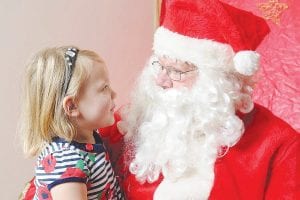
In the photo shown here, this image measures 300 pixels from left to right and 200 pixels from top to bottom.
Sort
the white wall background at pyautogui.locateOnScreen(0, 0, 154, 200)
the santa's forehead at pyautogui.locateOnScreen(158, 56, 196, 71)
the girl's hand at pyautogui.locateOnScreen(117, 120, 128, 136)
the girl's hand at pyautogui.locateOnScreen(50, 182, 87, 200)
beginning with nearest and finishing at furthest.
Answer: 1. the girl's hand at pyautogui.locateOnScreen(50, 182, 87, 200)
2. the santa's forehead at pyautogui.locateOnScreen(158, 56, 196, 71)
3. the girl's hand at pyautogui.locateOnScreen(117, 120, 128, 136)
4. the white wall background at pyautogui.locateOnScreen(0, 0, 154, 200)

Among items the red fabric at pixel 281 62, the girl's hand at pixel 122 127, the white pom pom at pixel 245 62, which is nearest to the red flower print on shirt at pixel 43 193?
the girl's hand at pixel 122 127

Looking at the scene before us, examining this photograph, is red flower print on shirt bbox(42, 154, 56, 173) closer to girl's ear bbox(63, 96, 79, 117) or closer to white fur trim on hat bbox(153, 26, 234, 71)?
girl's ear bbox(63, 96, 79, 117)

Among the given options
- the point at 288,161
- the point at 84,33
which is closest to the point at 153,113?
the point at 288,161

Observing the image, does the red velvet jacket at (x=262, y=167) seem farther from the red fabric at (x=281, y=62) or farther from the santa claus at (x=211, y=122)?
the red fabric at (x=281, y=62)

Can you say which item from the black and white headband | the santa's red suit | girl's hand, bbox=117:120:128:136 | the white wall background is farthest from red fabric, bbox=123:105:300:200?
the white wall background

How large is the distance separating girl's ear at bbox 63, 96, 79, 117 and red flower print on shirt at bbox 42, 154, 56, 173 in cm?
10

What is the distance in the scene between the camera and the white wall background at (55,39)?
1.32m

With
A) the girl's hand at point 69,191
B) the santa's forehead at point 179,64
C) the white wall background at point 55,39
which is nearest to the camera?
the girl's hand at point 69,191

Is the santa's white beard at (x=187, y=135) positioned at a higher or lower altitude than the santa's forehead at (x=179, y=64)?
lower

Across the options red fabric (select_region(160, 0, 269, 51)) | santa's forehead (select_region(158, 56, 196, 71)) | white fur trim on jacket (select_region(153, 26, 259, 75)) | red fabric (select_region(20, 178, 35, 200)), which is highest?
red fabric (select_region(160, 0, 269, 51))

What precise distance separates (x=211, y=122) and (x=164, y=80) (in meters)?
0.15

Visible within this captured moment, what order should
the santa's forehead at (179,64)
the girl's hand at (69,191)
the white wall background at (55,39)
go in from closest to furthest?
the girl's hand at (69,191) < the santa's forehead at (179,64) < the white wall background at (55,39)

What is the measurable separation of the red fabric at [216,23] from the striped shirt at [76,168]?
13.5 inches

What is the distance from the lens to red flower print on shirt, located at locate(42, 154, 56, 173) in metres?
0.96
